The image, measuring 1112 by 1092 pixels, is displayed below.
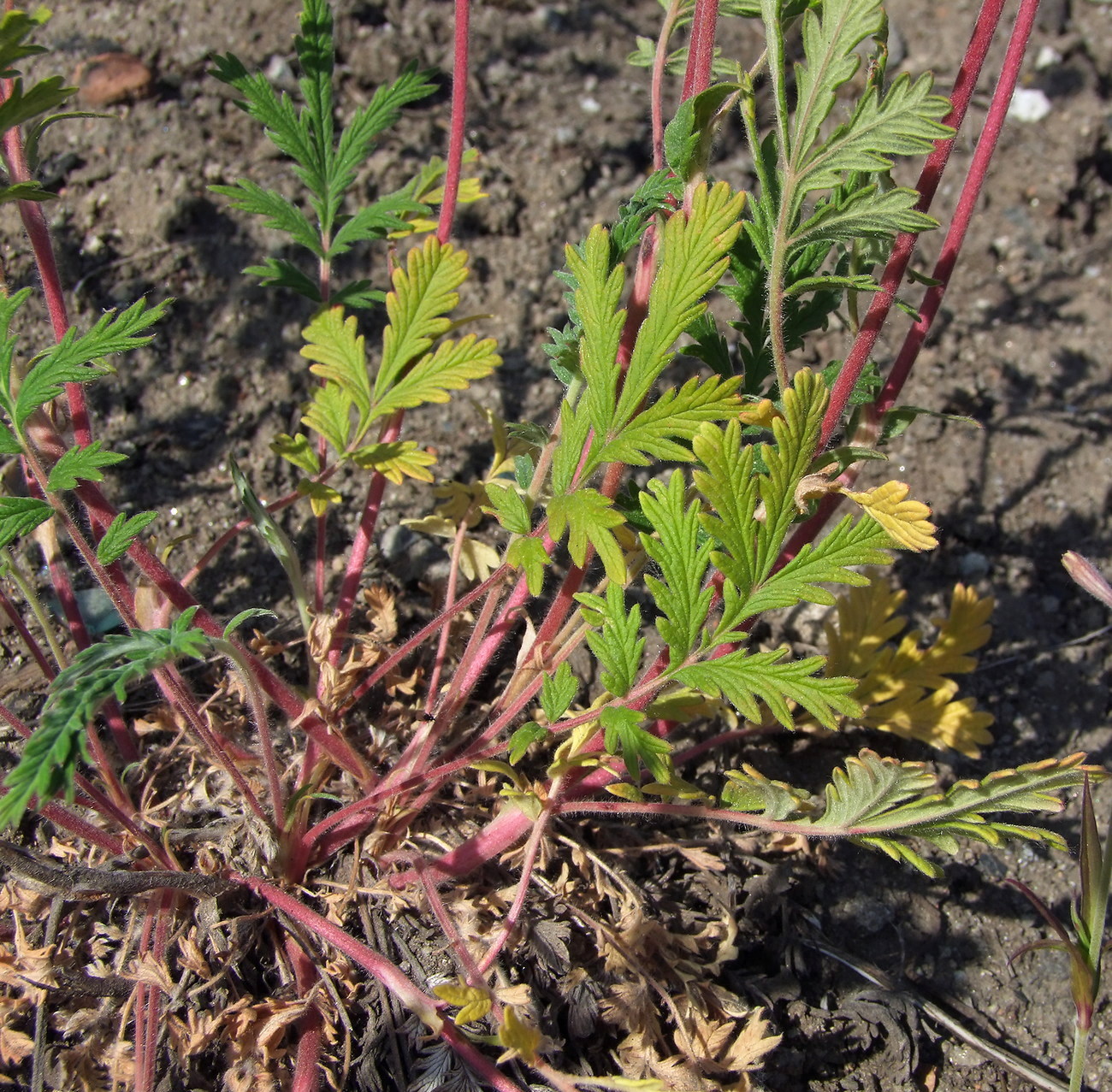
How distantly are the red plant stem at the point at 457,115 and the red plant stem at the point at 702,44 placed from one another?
0.46m

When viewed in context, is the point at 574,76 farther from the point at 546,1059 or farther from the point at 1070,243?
the point at 546,1059

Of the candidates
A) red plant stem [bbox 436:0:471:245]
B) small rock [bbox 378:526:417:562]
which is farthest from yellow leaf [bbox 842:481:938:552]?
small rock [bbox 378:526:417:562]

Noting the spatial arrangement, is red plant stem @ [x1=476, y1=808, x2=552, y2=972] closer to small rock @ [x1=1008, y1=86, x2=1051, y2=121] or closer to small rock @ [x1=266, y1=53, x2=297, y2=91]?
small rock @ [x1=266, y1=53, x2=297, y2=91]

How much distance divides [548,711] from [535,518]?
0.76 m

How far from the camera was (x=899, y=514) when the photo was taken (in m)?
1.32

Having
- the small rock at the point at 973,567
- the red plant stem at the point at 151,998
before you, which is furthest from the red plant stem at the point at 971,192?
the red plant stem at the point at 151,998

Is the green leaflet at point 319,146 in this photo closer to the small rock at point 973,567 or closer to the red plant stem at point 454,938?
the red plant stem at point 454,938

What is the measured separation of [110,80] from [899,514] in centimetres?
263

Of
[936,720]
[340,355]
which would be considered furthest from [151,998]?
[936,720]

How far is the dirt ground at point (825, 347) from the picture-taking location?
192cm

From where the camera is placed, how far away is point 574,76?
322 cm

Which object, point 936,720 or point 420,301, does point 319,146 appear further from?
point 936,720

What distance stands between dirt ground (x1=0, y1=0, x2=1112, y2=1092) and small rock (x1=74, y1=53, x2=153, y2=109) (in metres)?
0.04

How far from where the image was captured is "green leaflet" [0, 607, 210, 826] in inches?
42.5
